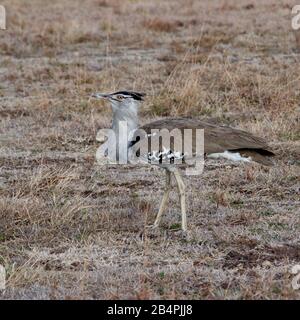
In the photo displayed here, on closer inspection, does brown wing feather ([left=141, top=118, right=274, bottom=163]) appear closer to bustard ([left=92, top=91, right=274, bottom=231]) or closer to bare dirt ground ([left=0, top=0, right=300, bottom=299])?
bustard ([left=92, top=91, right=274, bottom=231])

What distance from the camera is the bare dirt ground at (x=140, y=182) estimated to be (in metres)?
4.94

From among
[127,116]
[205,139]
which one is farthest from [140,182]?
[205,139]


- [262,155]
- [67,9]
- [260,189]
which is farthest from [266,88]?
[67,9]

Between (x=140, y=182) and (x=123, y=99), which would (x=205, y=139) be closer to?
(x=123, y=99)

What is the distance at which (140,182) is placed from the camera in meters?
7.04

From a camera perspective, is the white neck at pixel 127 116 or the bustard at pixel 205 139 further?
the white neck at pixel 127 116

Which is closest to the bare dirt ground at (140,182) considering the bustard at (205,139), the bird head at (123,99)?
the bustard at (205,139)

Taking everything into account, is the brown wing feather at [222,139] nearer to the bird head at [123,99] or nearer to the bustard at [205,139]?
the bustard at [205,139]

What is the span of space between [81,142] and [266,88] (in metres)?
2.63

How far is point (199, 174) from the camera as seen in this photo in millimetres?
7117

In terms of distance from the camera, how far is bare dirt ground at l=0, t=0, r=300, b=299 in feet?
16.2

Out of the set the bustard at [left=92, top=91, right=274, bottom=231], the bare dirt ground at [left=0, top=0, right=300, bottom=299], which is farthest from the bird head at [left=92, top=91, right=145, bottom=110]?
the bare dirt ground at [left=0, top=0, right=300, bottom=299]

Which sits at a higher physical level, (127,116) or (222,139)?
(127,116)
